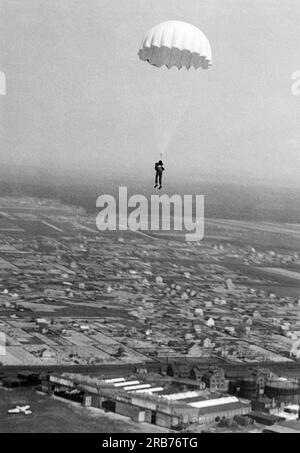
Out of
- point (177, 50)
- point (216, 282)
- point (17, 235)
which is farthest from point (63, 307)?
point (177, 50)

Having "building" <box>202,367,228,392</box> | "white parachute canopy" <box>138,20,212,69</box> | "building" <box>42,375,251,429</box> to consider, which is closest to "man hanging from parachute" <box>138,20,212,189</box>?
"white parachute canopy" <box>138,20,212,69</box>

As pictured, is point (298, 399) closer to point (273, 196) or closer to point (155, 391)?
point (155, 391)

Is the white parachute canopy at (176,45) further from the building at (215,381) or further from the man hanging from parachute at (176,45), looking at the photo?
the building at (215,381)
